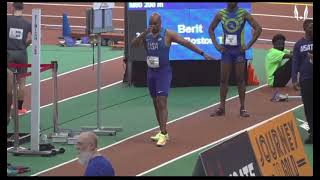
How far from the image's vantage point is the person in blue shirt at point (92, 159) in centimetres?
741

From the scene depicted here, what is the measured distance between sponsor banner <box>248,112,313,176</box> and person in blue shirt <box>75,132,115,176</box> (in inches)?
65.9

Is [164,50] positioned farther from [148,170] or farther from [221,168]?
[221,168]

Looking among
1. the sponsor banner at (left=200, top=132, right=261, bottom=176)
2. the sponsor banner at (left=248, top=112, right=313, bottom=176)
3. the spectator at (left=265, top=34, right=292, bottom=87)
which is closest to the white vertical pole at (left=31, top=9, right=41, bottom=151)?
the sponsor banner at (left=248, top=112, right=313, bottom=176)

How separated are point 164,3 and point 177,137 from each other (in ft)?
15.4

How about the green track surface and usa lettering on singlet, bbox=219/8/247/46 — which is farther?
usa lettering on singlet, bbox=219/8/247/46

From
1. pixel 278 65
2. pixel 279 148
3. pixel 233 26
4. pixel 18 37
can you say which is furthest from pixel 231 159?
pixel 278 65

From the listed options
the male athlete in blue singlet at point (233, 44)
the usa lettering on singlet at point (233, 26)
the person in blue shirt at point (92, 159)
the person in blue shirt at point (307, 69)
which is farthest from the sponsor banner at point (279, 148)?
the usa lettering on singlet at point (233, 26)

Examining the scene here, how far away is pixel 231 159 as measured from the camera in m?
8.09

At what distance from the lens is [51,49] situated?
75.3 feet

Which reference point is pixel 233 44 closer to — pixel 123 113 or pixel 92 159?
pixel 123 113

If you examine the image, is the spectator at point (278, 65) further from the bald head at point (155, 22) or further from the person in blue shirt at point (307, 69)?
the bald head at point (155, 22)

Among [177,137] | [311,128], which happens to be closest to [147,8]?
[177,137]

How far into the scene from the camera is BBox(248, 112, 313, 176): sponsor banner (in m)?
8.52

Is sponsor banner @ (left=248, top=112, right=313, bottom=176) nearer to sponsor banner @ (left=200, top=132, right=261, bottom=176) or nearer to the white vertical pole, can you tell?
sponsor banner @ (left=200, top=132, right=261, bottom=176)
